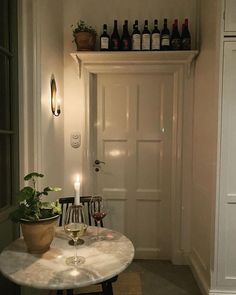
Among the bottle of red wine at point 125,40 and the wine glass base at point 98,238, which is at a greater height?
the bottle of red wine at point 125,40

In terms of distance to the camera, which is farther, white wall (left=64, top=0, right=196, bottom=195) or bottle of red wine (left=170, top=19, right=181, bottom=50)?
white wall (left=64, top=0, right=196, bottom=195)

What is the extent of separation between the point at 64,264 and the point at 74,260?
0.17 ft

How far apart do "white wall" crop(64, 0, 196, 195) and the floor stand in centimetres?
110

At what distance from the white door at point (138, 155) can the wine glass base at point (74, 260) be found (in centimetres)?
168

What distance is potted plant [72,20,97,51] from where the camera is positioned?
2.56 metres

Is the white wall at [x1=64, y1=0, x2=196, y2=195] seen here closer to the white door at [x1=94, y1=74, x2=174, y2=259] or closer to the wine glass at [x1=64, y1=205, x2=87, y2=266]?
the white door at [x1=94, y1=74, x2=174, y2=259]

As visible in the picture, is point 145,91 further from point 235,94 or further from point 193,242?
point 193,242

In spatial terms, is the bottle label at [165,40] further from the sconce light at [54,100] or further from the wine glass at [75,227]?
the wine glass at [75,227]

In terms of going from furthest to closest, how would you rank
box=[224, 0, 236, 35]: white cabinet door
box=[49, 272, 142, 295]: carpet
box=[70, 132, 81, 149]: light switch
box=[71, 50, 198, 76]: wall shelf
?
1. box=[70, 132, 81, 149]: light switch
2. box=[71, 50, 198, 76]: wall shelf
3. box=[49, 272, 142, 295]: carpet
4. box=[224, 0, 236, 35]: white cabinet door

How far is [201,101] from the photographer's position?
248 cm

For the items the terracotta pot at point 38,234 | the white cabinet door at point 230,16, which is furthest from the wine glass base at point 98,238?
the white cabinet door at point 230,16

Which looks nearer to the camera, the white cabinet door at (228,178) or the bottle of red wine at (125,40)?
the white cabinet door at (228,178)

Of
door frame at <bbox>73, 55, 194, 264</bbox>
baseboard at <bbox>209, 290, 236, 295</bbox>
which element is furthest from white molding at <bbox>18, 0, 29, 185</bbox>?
baseboard at <bbox>209, 290, 236, 295</bbox>

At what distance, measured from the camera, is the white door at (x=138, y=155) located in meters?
2.86
